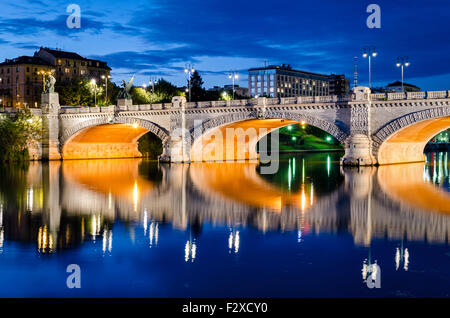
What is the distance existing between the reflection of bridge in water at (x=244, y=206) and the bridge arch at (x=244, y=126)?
47.1 feet

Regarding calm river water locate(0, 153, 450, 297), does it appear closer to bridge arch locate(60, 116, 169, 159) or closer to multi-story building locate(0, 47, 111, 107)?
bridge arch locate(60, 116, 169, 159)

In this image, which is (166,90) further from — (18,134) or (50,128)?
(18,134)

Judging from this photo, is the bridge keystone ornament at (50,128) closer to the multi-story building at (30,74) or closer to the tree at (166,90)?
the tree at (166,90)

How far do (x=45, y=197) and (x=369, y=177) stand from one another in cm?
2377

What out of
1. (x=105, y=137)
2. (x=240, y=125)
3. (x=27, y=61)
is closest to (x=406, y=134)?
(x=240, y=125)

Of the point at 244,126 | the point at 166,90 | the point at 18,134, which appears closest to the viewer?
the point at 244,126

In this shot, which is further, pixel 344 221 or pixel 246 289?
pixel 344 221

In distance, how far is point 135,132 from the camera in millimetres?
79875

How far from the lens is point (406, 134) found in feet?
179

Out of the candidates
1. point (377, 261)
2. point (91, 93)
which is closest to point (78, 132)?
point (91, 93)

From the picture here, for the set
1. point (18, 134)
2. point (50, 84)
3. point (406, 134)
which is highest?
point (50, 84)

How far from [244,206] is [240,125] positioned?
123 ft

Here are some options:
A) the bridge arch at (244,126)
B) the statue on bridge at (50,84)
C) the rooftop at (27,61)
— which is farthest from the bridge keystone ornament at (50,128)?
the rooftop at (27,61)
